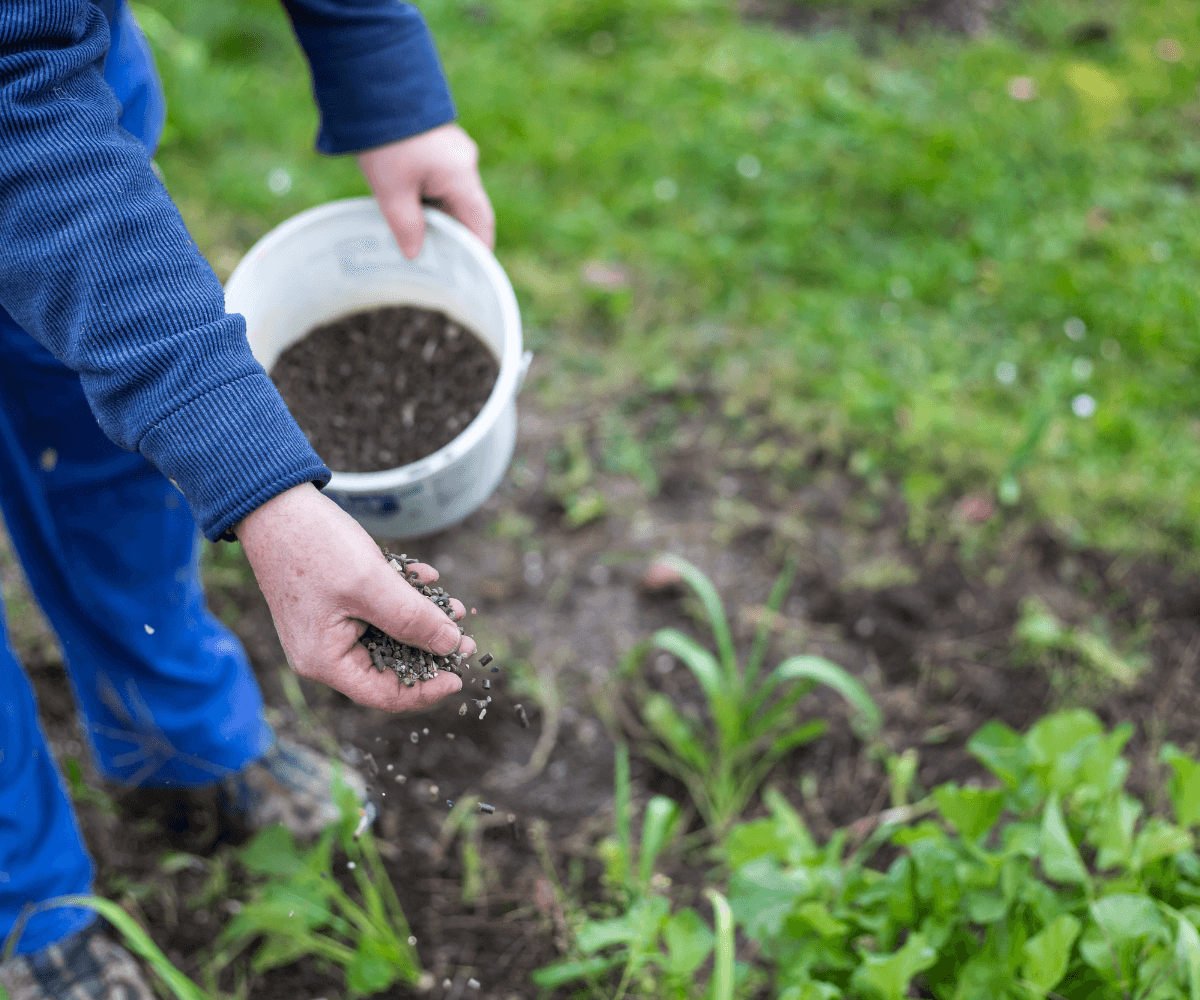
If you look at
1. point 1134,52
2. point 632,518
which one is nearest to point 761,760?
point 632,518

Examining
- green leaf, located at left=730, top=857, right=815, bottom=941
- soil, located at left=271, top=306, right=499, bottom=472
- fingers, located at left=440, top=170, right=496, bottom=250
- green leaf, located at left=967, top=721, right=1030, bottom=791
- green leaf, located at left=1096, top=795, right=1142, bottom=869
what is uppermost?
fingers, located at left=440, top=170, right=496, bottom=250

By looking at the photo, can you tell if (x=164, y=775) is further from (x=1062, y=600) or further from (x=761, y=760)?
(x=1062, y=600)

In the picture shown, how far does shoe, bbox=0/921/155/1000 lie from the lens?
1.36 m

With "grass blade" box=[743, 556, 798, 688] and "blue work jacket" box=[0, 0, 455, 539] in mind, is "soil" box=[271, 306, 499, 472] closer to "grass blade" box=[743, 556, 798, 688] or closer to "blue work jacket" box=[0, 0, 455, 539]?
"blue work jacket" box=[0, 0, 455, 539]

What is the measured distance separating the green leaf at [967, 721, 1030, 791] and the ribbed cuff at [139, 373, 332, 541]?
1066 mm

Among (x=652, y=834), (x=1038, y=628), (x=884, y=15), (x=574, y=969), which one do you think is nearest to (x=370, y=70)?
(x=652, y=834)

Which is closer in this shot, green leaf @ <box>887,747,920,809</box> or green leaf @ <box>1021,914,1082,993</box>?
green leaf @ <box>1021,914,1082,993</box>

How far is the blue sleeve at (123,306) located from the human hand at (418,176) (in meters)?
0.50

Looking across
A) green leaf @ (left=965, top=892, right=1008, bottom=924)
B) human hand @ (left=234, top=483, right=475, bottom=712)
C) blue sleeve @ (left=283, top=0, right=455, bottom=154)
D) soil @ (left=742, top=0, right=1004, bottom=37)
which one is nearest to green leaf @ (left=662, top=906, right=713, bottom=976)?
green leaf @ (left=965, top=892, right=1008, bottom=924)

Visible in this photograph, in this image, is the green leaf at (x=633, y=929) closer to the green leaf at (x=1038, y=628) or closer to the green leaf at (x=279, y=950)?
the green leaf at (x=279, y=950)

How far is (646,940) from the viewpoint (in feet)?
3.83

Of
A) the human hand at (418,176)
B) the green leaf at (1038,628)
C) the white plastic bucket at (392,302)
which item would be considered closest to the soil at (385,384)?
the white plastic bucket at (392,302)

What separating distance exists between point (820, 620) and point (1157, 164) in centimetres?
A: 211

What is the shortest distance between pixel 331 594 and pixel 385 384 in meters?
0.73
